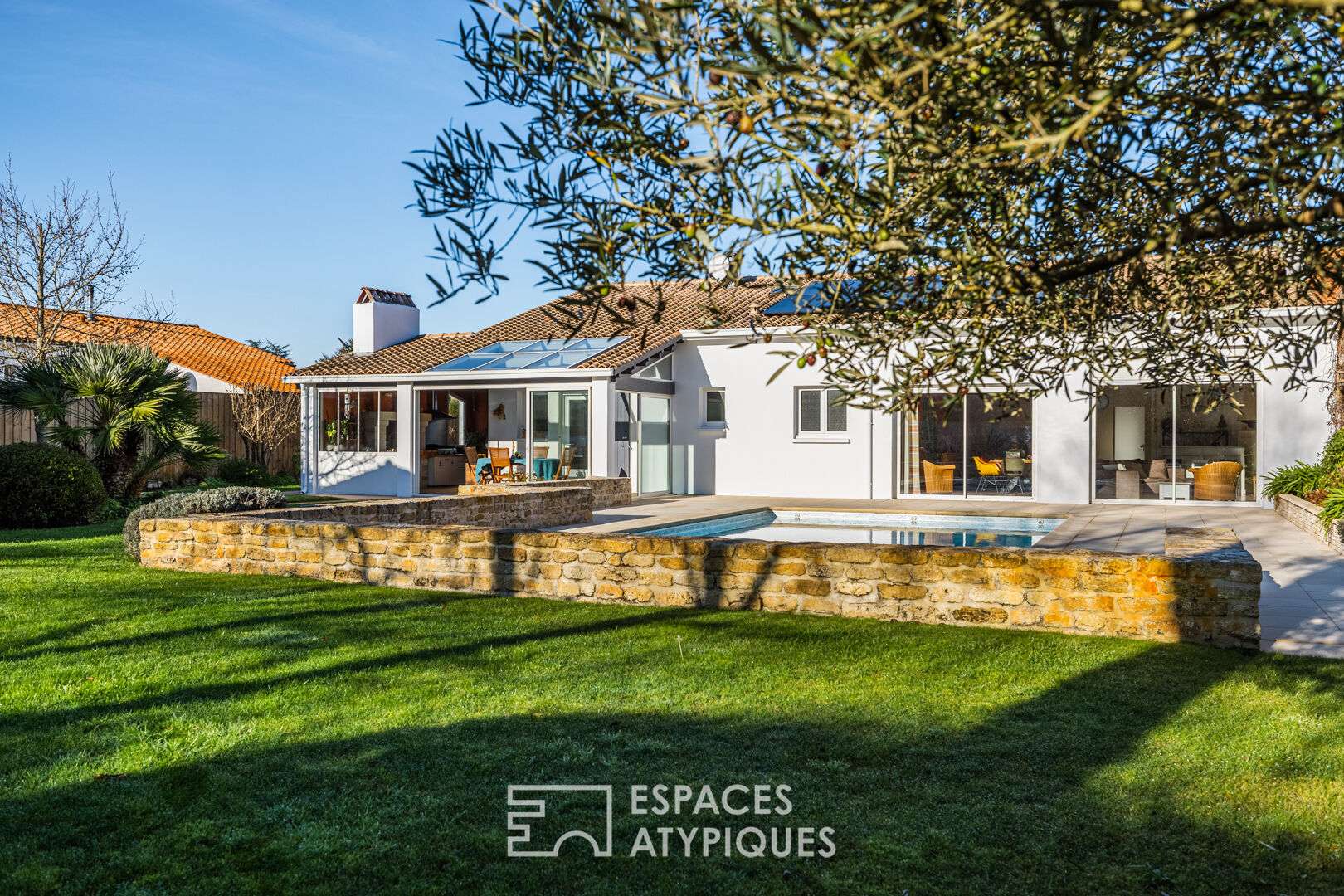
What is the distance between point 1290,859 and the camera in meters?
3.43

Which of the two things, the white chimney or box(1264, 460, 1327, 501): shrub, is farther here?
the white chimney

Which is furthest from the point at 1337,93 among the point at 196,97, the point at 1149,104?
the point at 196,97

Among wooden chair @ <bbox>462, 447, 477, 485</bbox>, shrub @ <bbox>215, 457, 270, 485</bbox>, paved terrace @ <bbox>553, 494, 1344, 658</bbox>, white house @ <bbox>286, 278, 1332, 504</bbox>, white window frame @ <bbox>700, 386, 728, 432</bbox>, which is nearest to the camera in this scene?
paved terrace @ <bbox>553, 494, 1344, 658</bbox>

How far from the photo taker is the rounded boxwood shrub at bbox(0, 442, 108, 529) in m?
14.7

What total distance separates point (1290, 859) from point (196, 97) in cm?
2038

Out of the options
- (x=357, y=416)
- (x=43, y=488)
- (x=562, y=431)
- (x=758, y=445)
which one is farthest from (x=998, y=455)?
(x=43, y=488)

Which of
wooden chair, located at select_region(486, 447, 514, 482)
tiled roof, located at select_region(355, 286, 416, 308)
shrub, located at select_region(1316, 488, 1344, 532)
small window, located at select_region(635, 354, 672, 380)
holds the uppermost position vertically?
tiled roof, located at select_region(355, 286, 416, 308)

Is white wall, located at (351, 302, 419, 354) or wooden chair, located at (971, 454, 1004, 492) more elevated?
white wall, located at (351, 302, 419, 354)

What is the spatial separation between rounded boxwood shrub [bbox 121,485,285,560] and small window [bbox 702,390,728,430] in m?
12.6

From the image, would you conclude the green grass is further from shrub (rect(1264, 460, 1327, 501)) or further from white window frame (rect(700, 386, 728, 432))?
white window frame (rect(700, 386, 728, 432))

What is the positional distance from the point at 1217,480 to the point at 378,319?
69.4 ft

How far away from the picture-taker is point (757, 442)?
862 inches

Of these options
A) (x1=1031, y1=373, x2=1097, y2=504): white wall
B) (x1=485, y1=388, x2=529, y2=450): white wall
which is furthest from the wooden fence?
(x1=1031, y1=373, x2=1097, y2=504): white wall

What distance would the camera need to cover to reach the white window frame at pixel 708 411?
22.3 m
